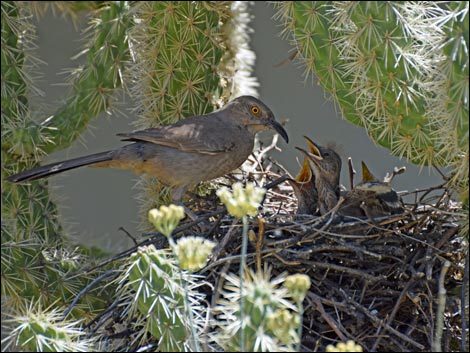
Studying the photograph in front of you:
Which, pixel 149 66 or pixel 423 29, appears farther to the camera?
pixel 149 66

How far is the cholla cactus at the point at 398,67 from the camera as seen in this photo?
3062mm

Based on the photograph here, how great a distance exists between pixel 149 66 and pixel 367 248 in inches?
56.1

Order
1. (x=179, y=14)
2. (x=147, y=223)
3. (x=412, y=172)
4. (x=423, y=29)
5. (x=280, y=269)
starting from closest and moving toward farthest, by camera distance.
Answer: (x=423, y=29), (x=280, y=269), (x=179, y=14), (x=147, y=223), (x=412, y=172)

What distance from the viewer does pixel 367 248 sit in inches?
150

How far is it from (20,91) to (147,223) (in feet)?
3.10

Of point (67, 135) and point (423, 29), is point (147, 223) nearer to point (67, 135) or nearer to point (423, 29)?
point (67, 135)

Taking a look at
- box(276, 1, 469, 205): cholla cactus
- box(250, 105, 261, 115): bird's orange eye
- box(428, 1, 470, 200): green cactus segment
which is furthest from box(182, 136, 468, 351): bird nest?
box(250, 105, 261, 115): bird's orange eye

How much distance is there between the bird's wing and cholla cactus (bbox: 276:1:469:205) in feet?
1.79

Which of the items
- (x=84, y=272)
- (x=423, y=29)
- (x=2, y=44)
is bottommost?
(x=84, y=272)

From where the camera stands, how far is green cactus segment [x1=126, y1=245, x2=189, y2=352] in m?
3.16

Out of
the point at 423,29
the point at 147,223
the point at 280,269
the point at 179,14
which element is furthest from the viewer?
the point at 147,223

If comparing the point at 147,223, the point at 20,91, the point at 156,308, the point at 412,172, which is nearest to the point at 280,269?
the point at 156,308

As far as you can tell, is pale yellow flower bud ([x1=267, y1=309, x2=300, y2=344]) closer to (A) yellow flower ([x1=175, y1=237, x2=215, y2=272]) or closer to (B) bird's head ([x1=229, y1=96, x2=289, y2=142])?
(A) yellow flower ([x1=175, y1=237, x2=215, y2=272])

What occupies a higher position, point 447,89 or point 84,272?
point 447,89
